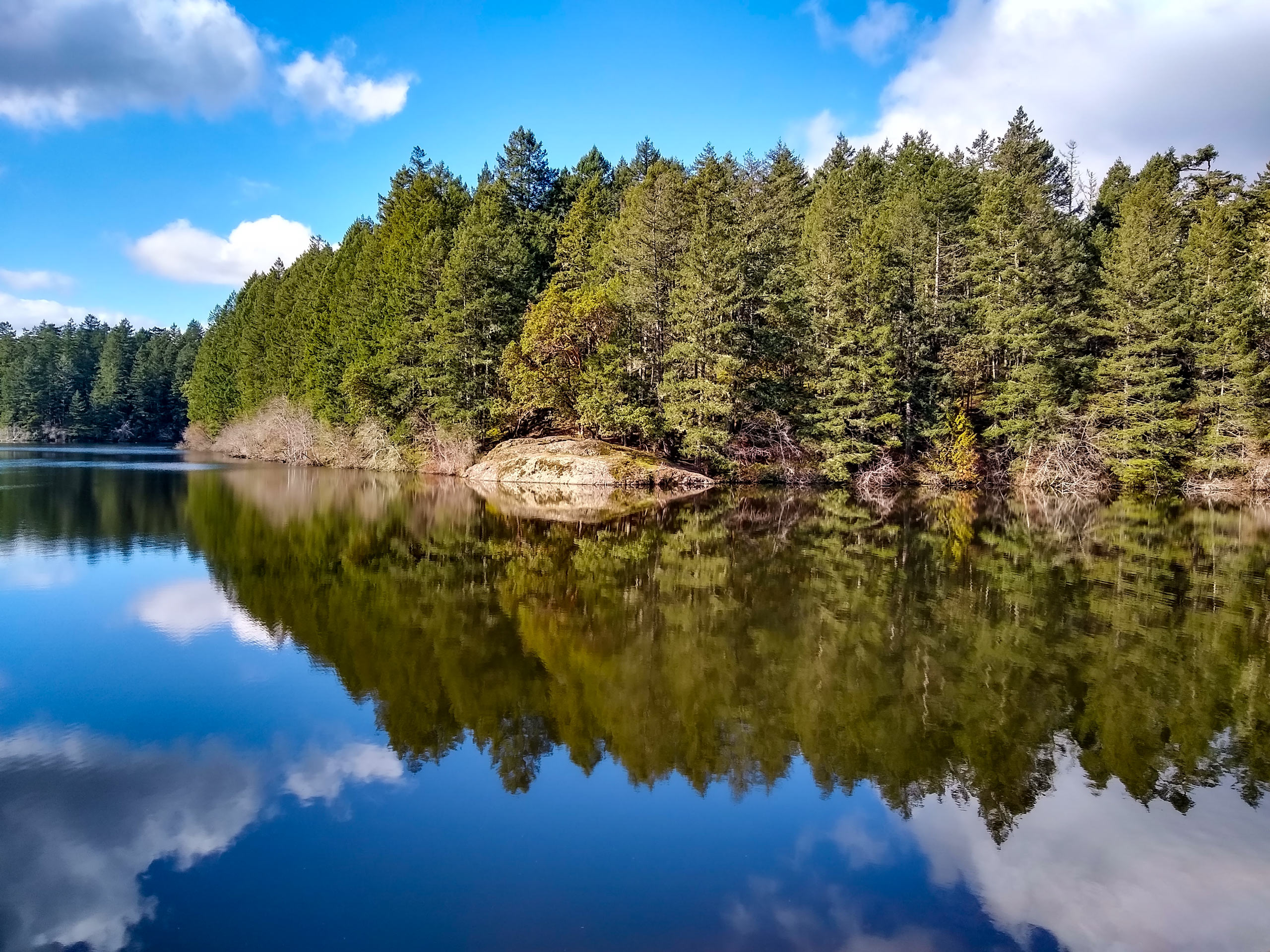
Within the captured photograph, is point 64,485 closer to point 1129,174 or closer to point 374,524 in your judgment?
point 374,524

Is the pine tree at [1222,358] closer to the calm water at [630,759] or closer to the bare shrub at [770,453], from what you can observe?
the bare shrub at [770,453]

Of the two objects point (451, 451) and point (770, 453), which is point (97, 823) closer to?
point (770, 453)

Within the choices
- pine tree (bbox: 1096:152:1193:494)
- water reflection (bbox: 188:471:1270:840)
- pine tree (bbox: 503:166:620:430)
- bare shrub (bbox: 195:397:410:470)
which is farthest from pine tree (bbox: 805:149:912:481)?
bare shrub (bbox: 195:397:410:470)

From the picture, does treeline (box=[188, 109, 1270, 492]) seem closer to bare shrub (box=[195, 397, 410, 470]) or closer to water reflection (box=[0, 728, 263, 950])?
bare shrub (box=[195, 397, 410, 470])

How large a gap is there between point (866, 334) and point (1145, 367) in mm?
12908

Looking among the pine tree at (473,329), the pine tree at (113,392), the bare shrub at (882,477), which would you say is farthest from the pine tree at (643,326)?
the pine tree at (113,392)

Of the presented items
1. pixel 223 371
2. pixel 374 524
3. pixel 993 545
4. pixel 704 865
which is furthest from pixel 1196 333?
pixel 223 371

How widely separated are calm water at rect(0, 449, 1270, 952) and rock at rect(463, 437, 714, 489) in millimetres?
20457

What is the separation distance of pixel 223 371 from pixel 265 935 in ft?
261

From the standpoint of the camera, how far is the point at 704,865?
5.04m

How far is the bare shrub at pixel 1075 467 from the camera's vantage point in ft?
113

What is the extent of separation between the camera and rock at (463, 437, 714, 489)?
115ft

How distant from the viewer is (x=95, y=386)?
92.8 metres

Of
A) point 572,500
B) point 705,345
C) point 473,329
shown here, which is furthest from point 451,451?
point 705,345
